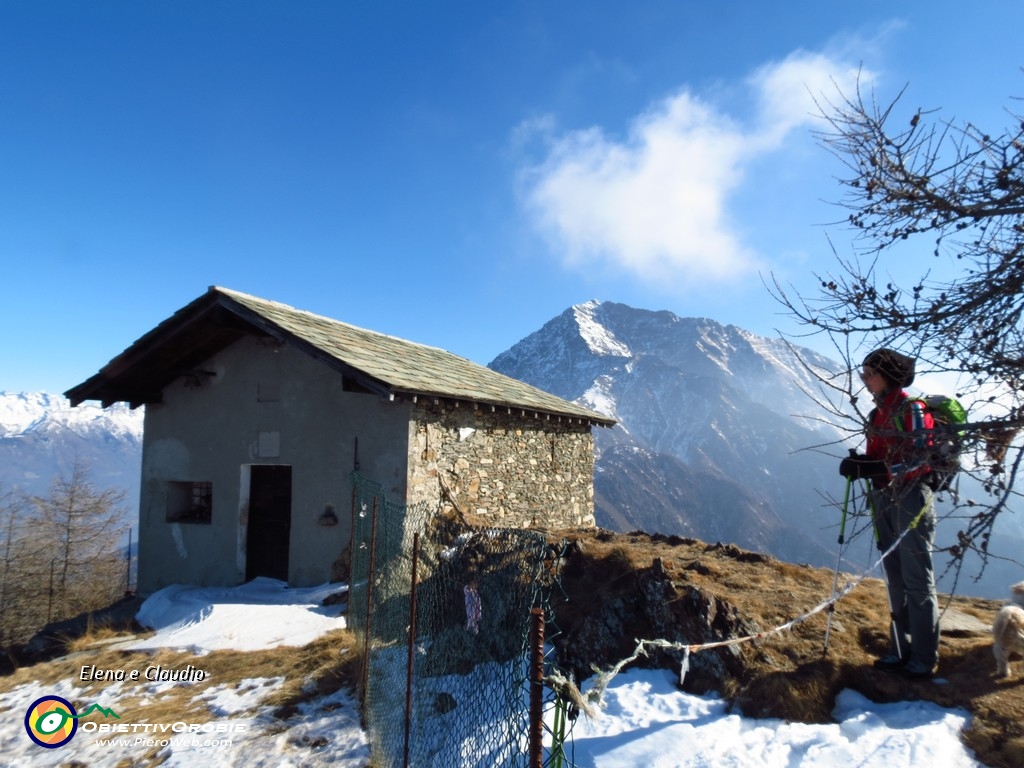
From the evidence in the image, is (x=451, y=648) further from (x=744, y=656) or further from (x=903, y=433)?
(x=903, y=433)

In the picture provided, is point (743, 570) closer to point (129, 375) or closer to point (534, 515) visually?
point (534, 515)

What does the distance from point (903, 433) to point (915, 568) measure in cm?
187

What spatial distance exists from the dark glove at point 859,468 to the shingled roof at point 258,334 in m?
5.48

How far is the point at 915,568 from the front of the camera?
3713 mm

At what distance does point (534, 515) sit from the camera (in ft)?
36.6

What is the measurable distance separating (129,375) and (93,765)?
692 centimetres

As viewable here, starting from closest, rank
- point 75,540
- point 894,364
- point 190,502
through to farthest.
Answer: point 894,364
point 190,502
point 75,540

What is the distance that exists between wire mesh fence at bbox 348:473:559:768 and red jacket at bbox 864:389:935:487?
160cm

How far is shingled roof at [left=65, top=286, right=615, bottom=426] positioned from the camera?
8.42 meters

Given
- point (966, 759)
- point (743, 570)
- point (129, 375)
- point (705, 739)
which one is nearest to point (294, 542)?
point (129, 375)

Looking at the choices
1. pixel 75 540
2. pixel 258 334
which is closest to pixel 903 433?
pixel 258 334

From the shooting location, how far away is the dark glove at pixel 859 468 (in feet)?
12.1

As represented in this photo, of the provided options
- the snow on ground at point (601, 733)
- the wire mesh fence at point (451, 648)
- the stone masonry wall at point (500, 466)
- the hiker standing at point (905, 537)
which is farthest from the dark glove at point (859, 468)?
the stone masonry wall at point (500, 466)

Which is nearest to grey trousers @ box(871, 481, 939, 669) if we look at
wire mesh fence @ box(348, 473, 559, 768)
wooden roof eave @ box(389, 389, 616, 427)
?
wire mesh fence @ box(348, 473, 559, 768)
